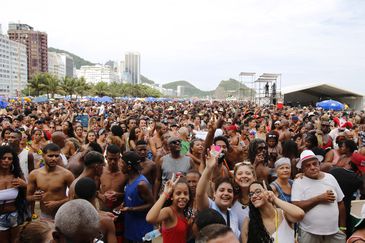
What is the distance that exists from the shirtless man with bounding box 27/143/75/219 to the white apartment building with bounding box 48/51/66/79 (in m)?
174

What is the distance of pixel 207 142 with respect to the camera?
5543 mm

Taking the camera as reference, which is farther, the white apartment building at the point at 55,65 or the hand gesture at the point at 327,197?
the white apartment building at the point at 55,65

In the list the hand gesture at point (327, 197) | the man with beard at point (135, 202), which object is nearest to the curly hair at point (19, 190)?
the man with beard at point (135, 202)

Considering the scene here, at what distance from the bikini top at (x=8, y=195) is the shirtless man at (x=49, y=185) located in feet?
0.51

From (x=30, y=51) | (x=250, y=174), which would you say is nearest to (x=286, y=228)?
(x=250, y=174)

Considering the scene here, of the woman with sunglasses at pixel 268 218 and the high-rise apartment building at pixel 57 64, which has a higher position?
the high-rise apartment building at pixel 57 64

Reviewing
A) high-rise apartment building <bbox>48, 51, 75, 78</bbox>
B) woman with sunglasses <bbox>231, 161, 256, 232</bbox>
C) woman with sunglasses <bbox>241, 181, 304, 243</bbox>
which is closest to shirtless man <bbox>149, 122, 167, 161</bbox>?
woman with sunglasses <bbox>231, 161, 256, 232</bbox>

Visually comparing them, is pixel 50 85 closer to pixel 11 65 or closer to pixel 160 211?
pixel 160 211

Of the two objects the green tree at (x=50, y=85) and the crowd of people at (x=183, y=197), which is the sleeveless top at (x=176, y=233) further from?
the green tree at (x=50, y=85)

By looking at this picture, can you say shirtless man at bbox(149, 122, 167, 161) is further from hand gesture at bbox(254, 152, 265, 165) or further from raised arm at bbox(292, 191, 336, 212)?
raised arm at bbox(292, 191, 336, 212)

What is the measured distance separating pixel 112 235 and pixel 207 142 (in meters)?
2.84

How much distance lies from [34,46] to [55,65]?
24.2 metres

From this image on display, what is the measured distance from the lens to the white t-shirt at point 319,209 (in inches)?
142

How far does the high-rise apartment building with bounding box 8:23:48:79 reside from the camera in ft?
502
